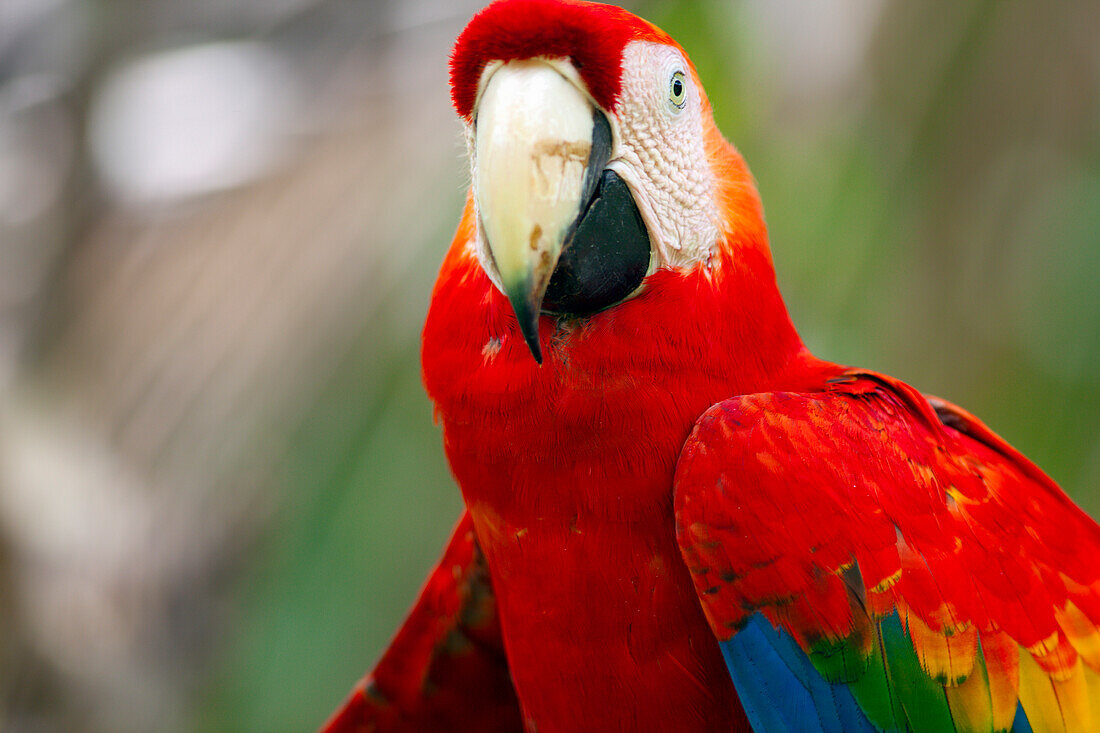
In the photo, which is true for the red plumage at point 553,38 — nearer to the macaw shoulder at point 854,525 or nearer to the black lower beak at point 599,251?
the black lower beak at point 599,251

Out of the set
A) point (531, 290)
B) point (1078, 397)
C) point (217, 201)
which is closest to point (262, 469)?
point (217, 201)

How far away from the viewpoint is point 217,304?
1360 mm

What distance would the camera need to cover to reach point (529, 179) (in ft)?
1.85

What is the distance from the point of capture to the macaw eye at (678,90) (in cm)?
67

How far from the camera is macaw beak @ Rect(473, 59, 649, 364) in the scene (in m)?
0.56

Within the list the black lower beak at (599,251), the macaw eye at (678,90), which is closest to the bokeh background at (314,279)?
the macaw eye at (678,90)

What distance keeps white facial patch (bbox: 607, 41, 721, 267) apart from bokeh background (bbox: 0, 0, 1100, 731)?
Answer: 70 cm

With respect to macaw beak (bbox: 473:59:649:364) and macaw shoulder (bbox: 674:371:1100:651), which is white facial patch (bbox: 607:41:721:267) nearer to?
macaw beak (bbox: 473:59:649:364)

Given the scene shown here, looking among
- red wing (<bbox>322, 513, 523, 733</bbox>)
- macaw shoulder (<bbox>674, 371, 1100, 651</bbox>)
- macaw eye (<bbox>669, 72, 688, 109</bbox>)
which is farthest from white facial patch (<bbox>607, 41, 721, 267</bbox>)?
red wing (<bbox>322, 513, 523, 733</bbox>)

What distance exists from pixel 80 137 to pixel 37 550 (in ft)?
2.39

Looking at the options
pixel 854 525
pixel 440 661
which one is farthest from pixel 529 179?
pixel 440 661

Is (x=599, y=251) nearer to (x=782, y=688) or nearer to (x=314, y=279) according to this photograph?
(x=782, y=688)

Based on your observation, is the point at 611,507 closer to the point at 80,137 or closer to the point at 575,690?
the point at 575,690

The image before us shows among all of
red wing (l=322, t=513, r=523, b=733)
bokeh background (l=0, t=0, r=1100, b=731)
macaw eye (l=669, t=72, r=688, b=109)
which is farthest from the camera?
bokeh background (l=0, t=0, r=1100, b=731)
